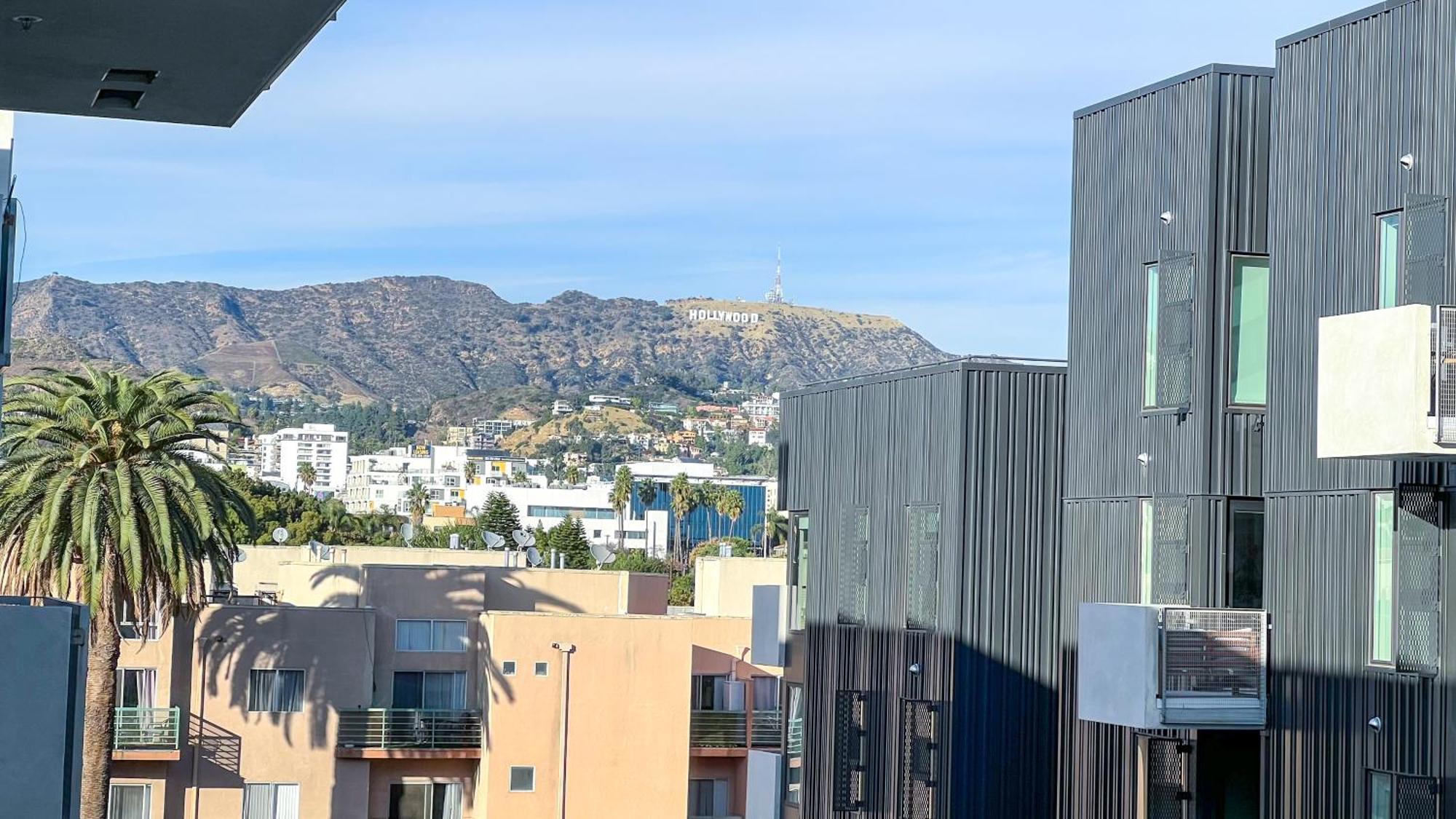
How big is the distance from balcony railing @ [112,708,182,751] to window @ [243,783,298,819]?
2.27 meters

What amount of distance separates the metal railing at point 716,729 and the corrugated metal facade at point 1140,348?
1012 inches

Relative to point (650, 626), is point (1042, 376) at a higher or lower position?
higher

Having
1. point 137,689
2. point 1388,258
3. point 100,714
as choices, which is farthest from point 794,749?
point 137,689

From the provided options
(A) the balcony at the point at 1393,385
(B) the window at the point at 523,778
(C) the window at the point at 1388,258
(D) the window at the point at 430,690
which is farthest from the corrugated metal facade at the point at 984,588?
(D) the window at the point at 430,690

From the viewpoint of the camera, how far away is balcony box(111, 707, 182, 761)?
42.6 meters

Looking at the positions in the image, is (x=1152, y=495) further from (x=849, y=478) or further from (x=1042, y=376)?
(x=849, y=478)

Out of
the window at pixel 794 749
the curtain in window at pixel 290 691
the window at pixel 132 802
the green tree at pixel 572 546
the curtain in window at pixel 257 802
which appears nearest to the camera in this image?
the window at pixel 794 749

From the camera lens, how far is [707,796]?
4862 centimetres

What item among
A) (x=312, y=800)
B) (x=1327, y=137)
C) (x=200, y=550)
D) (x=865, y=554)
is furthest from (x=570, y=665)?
(x=1327, y=137)

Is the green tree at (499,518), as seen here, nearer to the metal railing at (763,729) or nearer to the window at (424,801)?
the metal railing at (763,729)

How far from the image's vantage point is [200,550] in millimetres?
35281

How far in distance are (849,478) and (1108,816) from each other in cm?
922

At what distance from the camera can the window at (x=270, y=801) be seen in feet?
145

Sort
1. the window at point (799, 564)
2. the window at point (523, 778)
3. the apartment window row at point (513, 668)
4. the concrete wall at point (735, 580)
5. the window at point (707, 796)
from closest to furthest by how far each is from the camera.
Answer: the window at point (799, 564), the window at point (523, 778), the apartment window row at point (513, 668), the window at point (707, 796), the concrete wall at point (735, 580)
